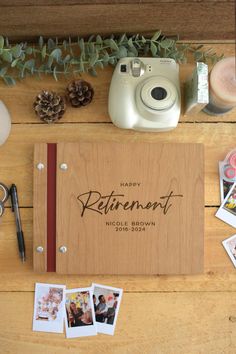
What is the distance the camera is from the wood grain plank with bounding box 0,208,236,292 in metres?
0.88

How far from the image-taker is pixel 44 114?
0.86 metres

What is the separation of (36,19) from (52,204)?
1.26 feet

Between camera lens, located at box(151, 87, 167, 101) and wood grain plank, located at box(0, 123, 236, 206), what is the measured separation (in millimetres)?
101

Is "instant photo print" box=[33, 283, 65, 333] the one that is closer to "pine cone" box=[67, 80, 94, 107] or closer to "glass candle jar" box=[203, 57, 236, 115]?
"pine cone" box=[67, 80, 94, 107]

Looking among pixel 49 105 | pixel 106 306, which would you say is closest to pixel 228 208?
pixel 106 306

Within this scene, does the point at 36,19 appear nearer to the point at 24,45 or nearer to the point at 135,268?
the point at 24,45

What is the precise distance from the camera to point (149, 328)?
0.87 m

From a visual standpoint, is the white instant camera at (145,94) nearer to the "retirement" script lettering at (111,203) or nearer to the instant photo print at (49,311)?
the "retirement" script lettering at (111,203)

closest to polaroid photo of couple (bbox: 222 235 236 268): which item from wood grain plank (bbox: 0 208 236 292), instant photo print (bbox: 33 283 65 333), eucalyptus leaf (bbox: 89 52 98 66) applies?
wood grain plank (bbox: 0 208 236 292)

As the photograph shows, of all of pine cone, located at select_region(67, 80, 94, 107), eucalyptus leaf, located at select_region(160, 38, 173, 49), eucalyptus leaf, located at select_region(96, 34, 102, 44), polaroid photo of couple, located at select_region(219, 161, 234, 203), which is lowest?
polaroid photo of couple, located at select_region(219, 161, 234, 203)

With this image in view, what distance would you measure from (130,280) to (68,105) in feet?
1.36

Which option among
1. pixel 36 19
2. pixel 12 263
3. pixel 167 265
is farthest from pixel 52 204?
pixel 36 19

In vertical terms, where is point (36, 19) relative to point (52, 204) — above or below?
above

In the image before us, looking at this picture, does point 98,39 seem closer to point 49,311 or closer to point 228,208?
point 228,208
